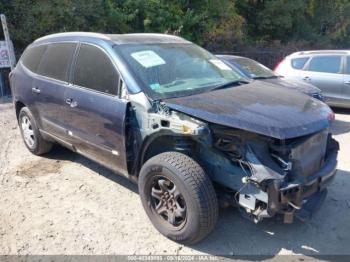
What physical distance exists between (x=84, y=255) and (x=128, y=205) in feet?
2.96

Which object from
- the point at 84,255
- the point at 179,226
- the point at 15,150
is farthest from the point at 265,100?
the point at 15,150

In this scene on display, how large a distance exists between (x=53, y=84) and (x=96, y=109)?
101 cm

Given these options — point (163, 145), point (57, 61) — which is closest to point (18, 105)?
point (57, 61)

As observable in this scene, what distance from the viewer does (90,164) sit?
5211 millimetres

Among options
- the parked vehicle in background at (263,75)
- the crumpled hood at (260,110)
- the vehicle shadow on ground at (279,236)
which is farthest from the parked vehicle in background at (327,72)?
the crumpled hood at (260,110)

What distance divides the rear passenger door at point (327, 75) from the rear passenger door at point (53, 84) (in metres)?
6.06

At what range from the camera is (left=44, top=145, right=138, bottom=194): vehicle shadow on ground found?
459cm

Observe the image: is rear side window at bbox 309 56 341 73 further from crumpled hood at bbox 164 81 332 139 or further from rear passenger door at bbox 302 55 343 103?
crumpled hood at bbox 164 81 332 139

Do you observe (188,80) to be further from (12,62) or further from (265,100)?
(12,62)

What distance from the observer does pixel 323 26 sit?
876 inches

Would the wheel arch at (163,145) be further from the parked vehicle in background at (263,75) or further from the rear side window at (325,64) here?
the rear side window at (325,64)

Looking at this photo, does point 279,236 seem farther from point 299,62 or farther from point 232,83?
point 299,62

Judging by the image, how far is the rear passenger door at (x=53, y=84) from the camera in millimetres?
4461

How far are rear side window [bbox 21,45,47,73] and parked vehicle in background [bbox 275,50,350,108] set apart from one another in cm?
556
